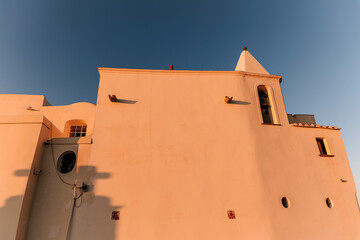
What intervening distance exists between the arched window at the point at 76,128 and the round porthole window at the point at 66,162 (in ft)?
11.6

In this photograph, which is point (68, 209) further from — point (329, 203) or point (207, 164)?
point (329, 203)

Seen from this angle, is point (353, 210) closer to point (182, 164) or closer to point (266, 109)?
point (266, 109)

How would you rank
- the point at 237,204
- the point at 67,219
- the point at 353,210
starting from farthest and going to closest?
the point at 353,210 < the point at 237,204 < the point at 67,219

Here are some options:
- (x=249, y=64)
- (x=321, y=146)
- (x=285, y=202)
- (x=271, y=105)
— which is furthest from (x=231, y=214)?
(x=249, y=64)

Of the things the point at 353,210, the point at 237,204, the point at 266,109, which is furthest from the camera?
the point at 266,109

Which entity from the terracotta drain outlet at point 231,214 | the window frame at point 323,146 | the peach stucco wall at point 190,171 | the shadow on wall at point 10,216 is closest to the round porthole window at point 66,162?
the peach stucco wall at point 190,171

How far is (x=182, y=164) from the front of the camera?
832cm

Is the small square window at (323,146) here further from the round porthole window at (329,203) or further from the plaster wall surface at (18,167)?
the plaster wall surface at (18,167)

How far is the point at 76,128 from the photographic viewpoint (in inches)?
474

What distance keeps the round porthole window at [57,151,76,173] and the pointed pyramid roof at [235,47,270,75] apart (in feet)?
32.9

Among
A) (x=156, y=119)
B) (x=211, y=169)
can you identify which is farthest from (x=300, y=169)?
(x=156, y=119)

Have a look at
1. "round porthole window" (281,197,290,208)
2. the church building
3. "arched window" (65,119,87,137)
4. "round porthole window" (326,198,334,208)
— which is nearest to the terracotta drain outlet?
the church building

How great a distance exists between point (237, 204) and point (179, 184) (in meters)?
2.41

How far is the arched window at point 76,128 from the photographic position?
1175 centimetres
